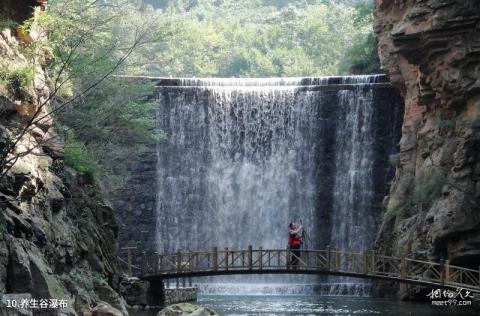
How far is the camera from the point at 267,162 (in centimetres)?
4141

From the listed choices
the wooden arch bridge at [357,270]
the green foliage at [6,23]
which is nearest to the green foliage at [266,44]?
the wooden arch bridge at [357,270]

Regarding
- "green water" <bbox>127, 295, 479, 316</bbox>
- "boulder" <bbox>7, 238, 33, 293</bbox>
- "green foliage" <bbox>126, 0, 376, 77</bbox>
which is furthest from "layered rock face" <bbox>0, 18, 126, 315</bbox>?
"green foliage" <bbox>126, 0, 376, 77</bbox>

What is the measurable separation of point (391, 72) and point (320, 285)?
29.0ft

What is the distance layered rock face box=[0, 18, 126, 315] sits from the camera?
19266 mm

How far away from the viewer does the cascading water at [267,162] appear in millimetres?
39531

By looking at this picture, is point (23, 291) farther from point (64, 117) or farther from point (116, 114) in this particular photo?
point (116, 114)

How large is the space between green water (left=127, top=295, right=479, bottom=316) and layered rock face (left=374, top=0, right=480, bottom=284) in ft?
6.61

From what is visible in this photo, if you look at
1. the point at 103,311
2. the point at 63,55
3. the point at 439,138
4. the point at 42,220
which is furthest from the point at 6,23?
the point at 439,138

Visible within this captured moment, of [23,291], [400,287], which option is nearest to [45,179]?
[23,291]

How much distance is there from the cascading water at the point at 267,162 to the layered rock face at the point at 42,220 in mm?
11938

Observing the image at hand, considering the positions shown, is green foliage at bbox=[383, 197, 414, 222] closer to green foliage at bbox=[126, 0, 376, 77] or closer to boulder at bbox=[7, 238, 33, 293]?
boulder at bbox=[7, 238, 33, 293]

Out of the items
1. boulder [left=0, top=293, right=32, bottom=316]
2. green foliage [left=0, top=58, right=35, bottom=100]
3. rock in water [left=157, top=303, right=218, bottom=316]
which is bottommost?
rock in water [left=157, top=303, right=218, bottom=316]

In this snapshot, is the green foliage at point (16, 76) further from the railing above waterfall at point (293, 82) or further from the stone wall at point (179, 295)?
the railing above waterfall at point (293, 82)

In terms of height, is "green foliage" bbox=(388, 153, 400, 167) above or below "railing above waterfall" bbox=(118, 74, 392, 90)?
below
